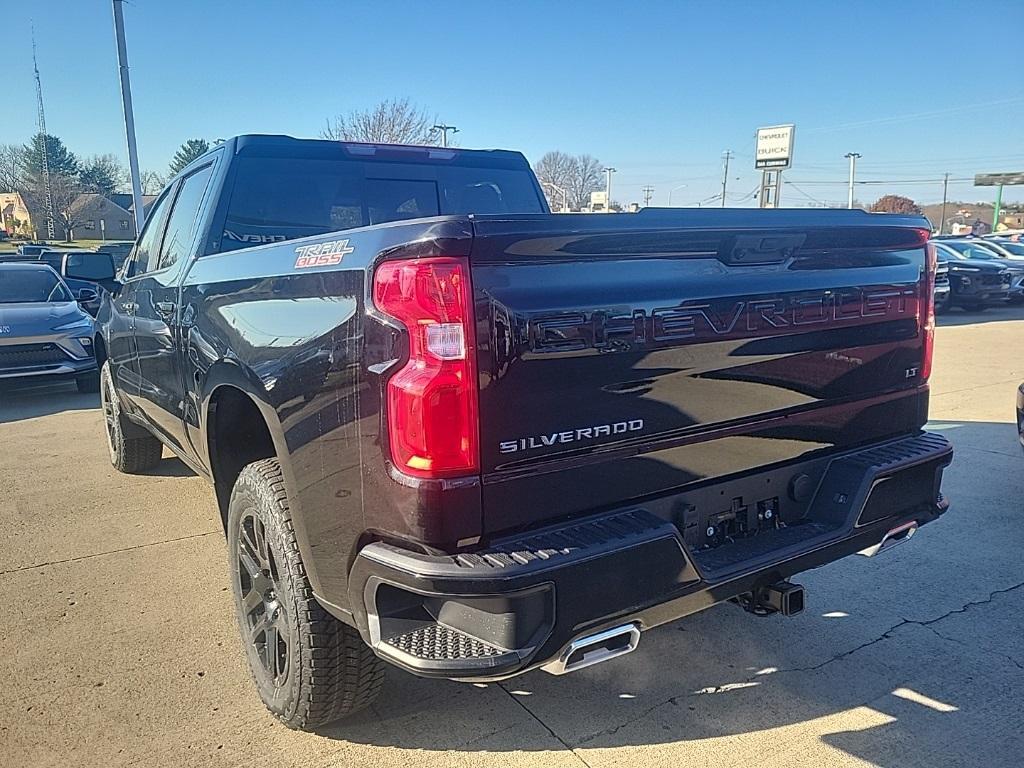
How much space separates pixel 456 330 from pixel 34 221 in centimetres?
6956

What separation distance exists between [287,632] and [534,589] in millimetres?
1034

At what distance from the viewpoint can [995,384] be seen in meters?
8.81

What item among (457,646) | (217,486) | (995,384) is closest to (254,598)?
(217,486)

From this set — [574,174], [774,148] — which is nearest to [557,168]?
[574,174]

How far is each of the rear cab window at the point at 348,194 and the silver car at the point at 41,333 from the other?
6.35 m

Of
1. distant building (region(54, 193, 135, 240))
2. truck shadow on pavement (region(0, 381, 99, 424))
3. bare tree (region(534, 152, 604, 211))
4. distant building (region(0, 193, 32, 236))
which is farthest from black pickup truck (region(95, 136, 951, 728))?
distant building (region(0, 193, 32, 236))

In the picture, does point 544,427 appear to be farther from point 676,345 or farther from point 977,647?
point 977,647

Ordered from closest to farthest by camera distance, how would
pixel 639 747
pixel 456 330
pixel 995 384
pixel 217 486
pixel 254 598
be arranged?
pixel 456 330, pixel 639 747, pixel 254 598, pixel 217 486, pixel 995 384

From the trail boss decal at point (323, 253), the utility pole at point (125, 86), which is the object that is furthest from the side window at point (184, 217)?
the utility pole at point (125, 86)

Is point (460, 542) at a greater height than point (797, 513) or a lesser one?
greater

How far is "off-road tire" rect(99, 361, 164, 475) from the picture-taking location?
5.50 m

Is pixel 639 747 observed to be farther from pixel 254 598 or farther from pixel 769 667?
pixel 254 598

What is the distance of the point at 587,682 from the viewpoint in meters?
2.95

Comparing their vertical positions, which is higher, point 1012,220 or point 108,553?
point 1012,220
